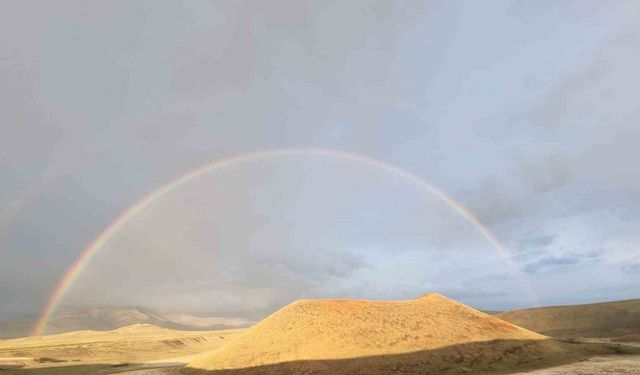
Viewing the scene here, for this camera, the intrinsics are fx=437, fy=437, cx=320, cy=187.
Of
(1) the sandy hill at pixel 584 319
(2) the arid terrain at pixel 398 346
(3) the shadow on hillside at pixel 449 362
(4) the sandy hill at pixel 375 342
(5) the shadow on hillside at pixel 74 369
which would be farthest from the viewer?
(1) the sandy hill at pixel 584 319

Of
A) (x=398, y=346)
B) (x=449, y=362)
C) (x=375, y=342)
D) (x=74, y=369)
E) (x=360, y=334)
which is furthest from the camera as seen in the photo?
(x=74, y=369)

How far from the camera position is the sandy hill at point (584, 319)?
127 m

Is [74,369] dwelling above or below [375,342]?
below

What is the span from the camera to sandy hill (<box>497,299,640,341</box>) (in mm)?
127275

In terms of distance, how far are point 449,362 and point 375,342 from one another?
787 cm

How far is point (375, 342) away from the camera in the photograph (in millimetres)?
47438

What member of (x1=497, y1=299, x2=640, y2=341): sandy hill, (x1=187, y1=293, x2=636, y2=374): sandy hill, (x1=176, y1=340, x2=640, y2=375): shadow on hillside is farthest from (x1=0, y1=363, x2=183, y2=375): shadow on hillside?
(x1=497, y1=299, x2=640, y2=341): sandy hill

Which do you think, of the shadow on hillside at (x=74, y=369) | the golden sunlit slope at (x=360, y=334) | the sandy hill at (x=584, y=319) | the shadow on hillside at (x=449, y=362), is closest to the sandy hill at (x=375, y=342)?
the golden sunlit slope at (x=360, y=334)

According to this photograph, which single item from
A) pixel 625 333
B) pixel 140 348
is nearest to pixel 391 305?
pixel 140 348

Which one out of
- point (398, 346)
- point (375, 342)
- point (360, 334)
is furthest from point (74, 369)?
point (398, 346)

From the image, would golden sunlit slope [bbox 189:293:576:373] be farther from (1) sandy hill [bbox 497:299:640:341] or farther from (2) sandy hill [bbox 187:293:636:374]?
(1) sandy hill [bbox 497:299:640:341]

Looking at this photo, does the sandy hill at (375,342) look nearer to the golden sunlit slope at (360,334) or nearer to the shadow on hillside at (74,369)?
the golden sunlit slope at (360,334)

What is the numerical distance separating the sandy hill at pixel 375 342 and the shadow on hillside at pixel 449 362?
101mm

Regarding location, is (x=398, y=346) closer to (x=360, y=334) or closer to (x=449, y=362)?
(x=360, y=334)
